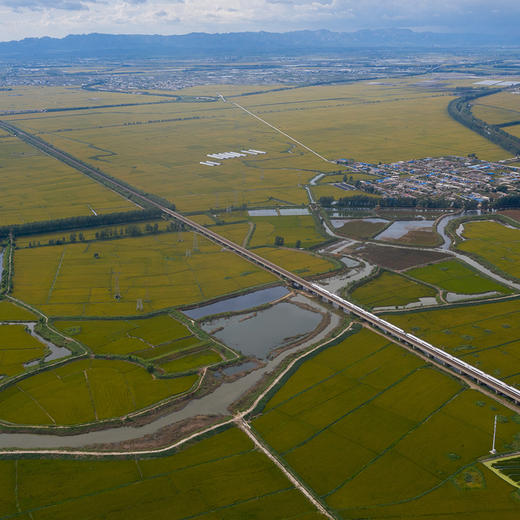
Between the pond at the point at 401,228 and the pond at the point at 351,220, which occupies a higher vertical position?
the pond at the point at 351,220

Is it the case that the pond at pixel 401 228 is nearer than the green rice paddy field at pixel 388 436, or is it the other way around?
the green rice paddy field at pixel 388 436

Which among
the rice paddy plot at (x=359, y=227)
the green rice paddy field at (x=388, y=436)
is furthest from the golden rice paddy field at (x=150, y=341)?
the rice paddy plot at (x=359, y=227)

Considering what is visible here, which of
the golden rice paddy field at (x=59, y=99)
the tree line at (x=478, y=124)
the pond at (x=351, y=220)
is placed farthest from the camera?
the golden rice paddy field at (x=59, y=99)

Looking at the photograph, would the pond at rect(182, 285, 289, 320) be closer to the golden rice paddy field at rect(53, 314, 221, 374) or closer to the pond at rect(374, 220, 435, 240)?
the golden rice paddy field at rect(53, 314, 221, 374)

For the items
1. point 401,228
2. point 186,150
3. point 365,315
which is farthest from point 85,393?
point 186,150

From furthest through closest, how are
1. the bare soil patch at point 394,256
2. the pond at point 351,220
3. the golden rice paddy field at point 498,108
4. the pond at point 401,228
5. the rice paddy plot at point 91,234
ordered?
the golden rice paddy field at point 498,108
the pond at point 351,220
the pond at point 401,228
the rice paddy plot at point 91,234
the bare soil patch at point 394,256

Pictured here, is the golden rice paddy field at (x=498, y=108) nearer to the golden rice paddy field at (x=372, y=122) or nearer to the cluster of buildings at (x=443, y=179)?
the golden rice paddy field at (x=372, y=122)

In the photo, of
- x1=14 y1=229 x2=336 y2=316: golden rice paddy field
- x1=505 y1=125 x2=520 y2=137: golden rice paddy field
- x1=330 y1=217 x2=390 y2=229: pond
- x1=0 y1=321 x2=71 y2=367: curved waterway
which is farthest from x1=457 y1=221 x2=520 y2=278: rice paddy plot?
x1=505 y1=125 x2=520 y2=137: golden rice paddy field
